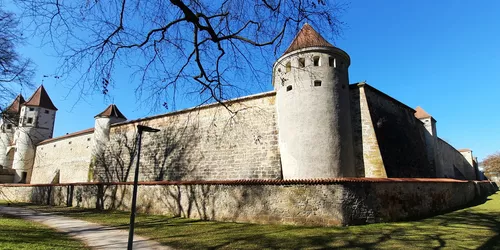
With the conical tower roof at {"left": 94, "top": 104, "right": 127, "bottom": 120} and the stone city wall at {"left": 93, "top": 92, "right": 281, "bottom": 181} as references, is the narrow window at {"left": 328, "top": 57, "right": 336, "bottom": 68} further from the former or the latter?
the conical tower roof at {"left": 94, "top": 104, "right": 127, "bottom": 120}

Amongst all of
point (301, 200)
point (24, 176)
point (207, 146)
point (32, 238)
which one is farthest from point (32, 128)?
point (301, 200)

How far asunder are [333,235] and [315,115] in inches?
228

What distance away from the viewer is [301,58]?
12805 mm

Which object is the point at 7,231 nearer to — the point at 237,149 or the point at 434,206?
the point at 237,149

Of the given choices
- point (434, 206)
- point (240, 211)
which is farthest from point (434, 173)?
point (240, 211)

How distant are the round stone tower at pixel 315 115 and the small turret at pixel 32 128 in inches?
1200

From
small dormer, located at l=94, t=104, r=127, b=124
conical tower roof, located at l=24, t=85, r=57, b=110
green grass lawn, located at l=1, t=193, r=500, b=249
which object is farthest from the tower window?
conical tower roof, located at l=24, t=85, r=57, b=110

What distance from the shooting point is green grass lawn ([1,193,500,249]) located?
6.59 meters

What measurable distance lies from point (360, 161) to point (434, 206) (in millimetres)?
3235

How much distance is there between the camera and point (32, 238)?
724 cm

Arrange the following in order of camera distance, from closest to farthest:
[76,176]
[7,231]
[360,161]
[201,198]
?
[7,231], [201,198], [360,161], [76,176]

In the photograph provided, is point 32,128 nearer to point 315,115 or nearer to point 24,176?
point 24,176

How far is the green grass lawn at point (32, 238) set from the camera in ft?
20.8

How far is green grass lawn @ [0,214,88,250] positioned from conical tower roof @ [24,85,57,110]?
29.8 m
